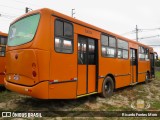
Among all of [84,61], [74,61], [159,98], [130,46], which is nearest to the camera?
[74,61]

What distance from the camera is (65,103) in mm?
7594

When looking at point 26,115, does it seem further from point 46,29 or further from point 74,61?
point 46,29

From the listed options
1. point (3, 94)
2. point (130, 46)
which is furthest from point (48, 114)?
point (130, 46)

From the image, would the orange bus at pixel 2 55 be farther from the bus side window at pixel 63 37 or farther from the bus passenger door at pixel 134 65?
the bus passenger door at pixel 134 65

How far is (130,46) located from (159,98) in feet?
11.9

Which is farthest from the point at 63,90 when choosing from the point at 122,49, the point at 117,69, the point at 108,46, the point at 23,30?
the point at 122,49

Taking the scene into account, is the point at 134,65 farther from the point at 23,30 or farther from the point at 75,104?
the point at 23,30

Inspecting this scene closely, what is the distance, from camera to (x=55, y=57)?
6.02 m

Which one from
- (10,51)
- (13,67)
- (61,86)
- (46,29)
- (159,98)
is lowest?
(159,98)

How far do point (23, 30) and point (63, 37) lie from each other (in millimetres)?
1383

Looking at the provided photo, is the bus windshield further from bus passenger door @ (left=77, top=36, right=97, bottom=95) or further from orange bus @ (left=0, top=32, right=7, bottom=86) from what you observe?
orange bus @ (left=0, top=32, right=7, bottom=86)

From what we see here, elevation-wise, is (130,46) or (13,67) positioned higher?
(130,46)

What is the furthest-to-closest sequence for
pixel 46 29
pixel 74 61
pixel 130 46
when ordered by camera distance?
pixel 130 46 → pixel 74 61 → pixel 46 29

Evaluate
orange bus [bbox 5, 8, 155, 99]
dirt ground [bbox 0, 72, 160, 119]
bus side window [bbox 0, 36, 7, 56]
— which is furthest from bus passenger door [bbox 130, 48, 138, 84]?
bus side window [bbox 0, 36, 7, 56]
